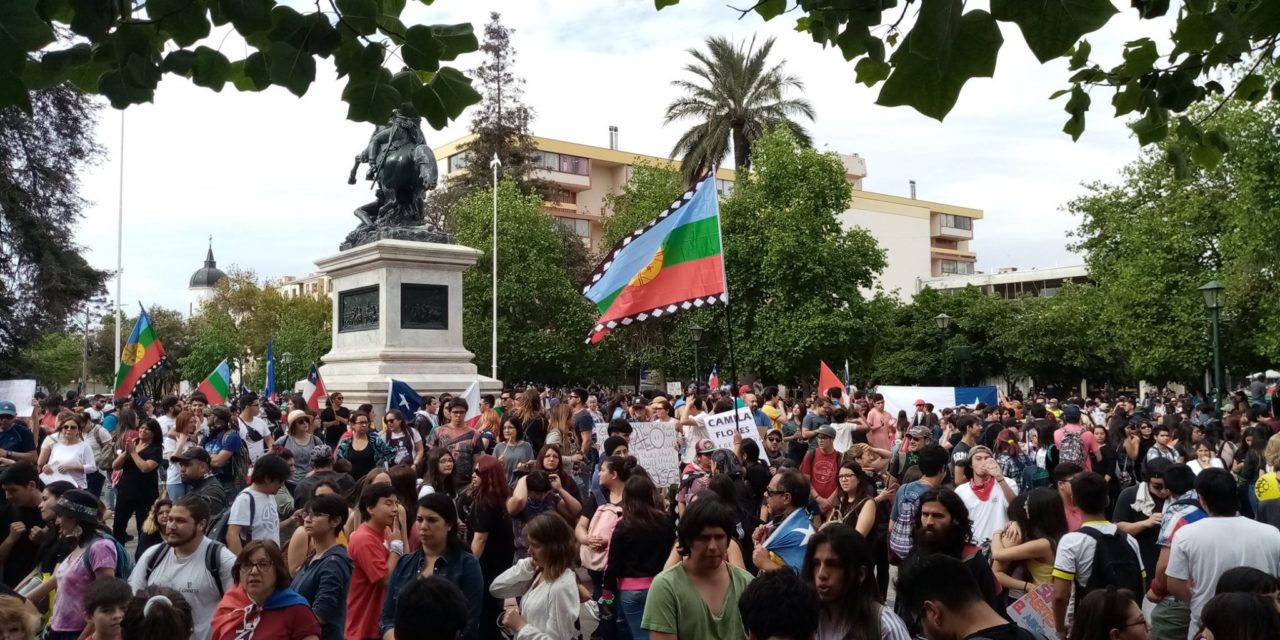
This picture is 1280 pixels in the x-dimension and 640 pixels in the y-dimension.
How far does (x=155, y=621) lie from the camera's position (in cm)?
462

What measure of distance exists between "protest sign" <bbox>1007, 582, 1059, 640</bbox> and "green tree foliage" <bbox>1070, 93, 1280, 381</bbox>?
109ft

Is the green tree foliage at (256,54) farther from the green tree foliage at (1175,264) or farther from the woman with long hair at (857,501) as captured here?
the green tree foliage at (1175,264)

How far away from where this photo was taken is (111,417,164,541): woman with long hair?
436 inches

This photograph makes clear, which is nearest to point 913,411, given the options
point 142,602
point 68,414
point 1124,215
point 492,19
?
point 68,414

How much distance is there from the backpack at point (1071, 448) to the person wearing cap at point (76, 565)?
911 centimetres

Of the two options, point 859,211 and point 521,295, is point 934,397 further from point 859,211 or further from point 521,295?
point 859,211

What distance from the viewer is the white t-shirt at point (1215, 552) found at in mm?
5562

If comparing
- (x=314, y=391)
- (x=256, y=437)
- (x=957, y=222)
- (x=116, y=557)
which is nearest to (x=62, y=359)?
(x=957, y=222)

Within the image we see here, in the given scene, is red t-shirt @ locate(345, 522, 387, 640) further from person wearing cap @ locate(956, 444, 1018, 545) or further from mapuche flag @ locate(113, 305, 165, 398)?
mapuche flag @ locate(113, 305, 165, 398)

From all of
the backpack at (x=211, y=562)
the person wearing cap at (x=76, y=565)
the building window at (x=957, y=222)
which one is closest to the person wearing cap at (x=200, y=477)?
the person wearing cap at (x=76, y=565)

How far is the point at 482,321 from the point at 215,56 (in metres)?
45.7

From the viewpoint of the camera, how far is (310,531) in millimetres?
6191

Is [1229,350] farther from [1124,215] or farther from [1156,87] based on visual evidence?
[1156,87]

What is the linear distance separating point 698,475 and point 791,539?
9.34 feet
